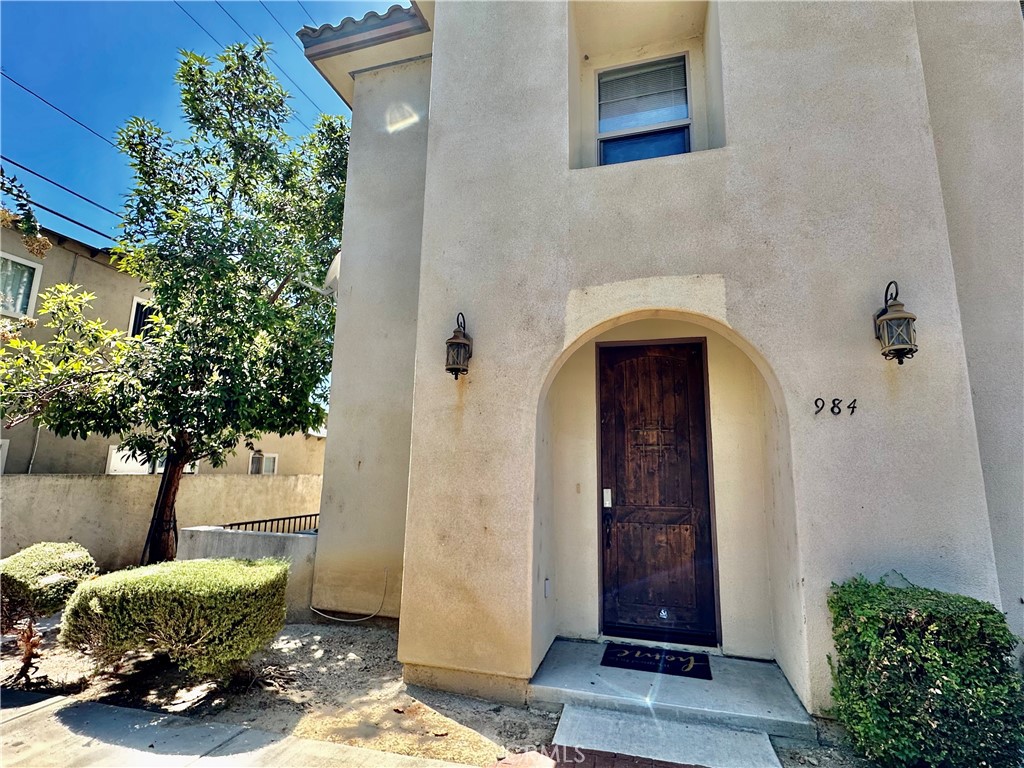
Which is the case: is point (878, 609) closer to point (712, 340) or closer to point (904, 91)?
point (712, 340)

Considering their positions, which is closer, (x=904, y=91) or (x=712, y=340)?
(x=904, y=91)

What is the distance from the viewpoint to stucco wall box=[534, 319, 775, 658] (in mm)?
5004

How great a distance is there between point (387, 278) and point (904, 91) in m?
6.27

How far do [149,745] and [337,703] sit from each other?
54.1 inches

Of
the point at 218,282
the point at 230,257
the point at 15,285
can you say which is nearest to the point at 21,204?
the point at 15,285

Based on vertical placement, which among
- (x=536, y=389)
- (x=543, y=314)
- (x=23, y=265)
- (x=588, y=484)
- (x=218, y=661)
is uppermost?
(x=23, y=265)

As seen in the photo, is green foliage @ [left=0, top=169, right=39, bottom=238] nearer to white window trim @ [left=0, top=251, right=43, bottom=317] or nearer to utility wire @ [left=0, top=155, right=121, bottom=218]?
utility wire @ [left=0, top=155, right=121, bottom=218]

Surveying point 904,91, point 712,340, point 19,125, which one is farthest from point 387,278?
point 19,125

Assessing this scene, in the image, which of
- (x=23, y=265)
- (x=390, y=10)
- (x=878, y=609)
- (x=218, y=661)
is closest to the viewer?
(x=878, y=609)

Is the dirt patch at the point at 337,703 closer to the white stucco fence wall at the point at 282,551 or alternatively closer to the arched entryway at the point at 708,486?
the arched entryway at the point at 708,486

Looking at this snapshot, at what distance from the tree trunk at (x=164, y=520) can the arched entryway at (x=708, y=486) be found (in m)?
7.49

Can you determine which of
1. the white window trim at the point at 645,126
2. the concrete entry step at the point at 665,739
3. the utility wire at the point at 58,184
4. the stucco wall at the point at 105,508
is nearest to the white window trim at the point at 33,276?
the utility wire at the point at 58,184

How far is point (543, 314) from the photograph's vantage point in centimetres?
471

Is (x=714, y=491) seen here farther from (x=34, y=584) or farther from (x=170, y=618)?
(x=34, y=584)
